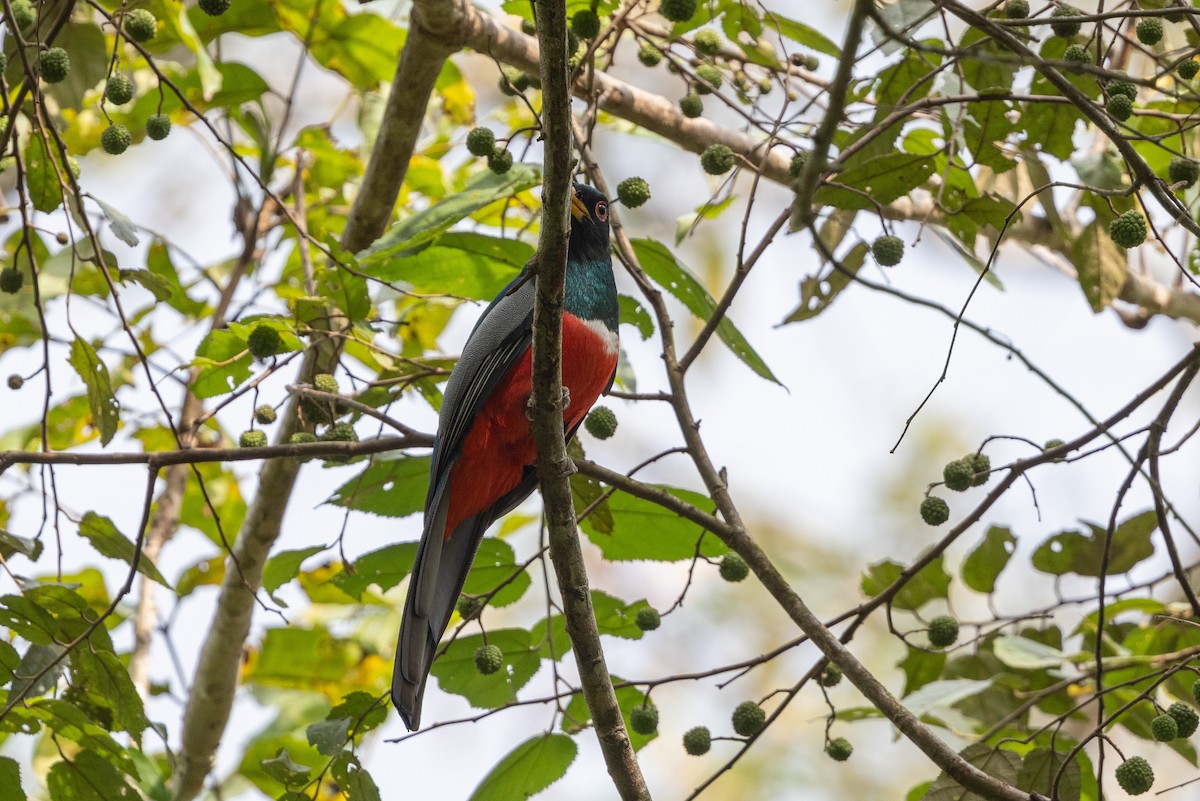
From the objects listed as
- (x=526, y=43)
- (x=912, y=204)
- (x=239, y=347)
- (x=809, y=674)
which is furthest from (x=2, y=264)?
(x=912, y=204)

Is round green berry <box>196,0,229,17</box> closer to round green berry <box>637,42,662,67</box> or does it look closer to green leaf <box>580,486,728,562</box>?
round green berry <box>637,42,662,67</box>

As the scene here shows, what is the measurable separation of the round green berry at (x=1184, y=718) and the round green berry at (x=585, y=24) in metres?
2.42

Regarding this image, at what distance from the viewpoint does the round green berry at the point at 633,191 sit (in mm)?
3693

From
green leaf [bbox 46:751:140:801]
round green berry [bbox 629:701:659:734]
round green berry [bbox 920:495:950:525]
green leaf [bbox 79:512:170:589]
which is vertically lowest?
round green berry [bbox 629:701:659:734]

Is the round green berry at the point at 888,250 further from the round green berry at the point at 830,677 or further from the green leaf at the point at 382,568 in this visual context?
the green leaf at the point at 382,568

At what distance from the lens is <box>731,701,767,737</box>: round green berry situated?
3340 millimetres

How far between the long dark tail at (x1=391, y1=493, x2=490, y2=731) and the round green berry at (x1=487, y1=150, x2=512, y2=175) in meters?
1.05

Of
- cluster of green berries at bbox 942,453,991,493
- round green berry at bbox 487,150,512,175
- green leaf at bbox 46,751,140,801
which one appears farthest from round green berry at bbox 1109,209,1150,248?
green leaf at bbox 46,751,140,801

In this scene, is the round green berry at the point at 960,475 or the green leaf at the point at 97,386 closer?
the round green berry at the point at 960,475

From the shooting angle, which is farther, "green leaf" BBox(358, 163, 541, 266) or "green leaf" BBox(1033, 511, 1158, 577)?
"green leaf" BBox(1033, 511, 1158, 577)

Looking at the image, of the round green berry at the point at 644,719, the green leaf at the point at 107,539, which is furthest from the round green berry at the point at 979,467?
the green leaf at the point at 107,539

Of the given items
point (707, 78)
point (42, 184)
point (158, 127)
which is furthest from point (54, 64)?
point (707, 78)

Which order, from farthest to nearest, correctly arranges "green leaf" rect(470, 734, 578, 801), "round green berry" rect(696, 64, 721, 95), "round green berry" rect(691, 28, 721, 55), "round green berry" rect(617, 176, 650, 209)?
"round green berry" rect(691, 28, 721, 55)
"round green berry" rect(696, 64, 721, 95)
"round green berry" rect(617, 176, 650, 209)
"green leaf" rect(470, 734, 578, 801)

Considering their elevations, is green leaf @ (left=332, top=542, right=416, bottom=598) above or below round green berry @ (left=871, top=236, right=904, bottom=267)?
below
